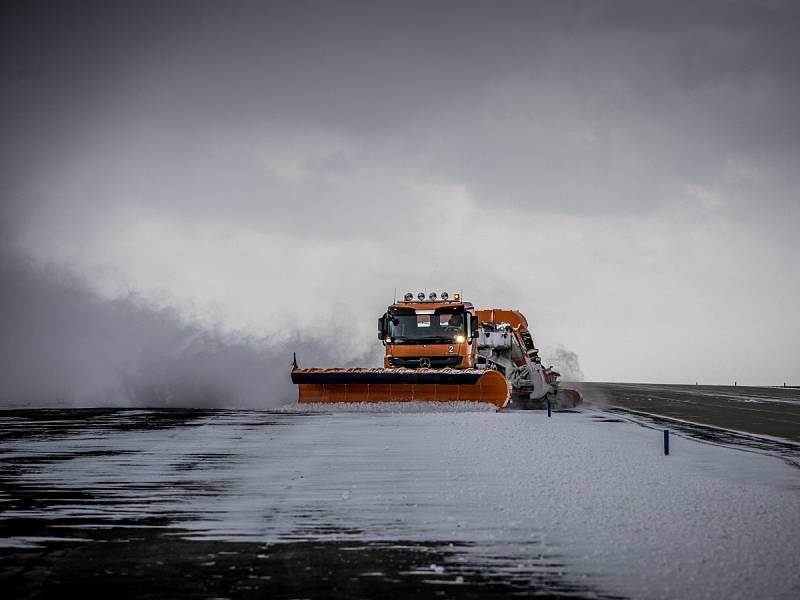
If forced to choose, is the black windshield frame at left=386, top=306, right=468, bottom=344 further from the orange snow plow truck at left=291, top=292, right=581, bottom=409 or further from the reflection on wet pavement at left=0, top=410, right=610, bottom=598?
the reflection on wet pavement at left=0, top=410, right=610, bottom=598

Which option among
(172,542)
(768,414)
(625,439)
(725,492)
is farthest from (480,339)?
(172,542)

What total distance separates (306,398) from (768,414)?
13293 mm

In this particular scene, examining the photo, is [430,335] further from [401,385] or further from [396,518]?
[396,518]

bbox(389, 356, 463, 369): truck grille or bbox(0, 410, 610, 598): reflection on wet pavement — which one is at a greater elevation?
bbox(389, 356, 463, 369): truck grille

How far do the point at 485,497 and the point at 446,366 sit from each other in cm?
1622

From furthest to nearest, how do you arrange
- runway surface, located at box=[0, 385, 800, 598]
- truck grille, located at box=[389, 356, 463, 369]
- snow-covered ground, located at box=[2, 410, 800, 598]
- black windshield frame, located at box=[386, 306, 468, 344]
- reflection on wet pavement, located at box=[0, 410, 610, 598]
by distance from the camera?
1. black windshield frame, located at box=[386, 306, 468, 344]
2. truck grille, located at box=[389, 356, 463, 369]
3. snow-covered ground, located at box=[2, 410, 800, 598]
4. runway surface, located at box=[0, 385, 800, 598]
5. reflection on wet pavement, located at box=[0, 410, 610, 598]

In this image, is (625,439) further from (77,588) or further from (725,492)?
(77,588)

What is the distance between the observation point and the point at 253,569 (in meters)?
6.10

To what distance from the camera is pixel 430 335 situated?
26.0 metres

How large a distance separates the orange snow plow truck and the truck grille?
3 cm

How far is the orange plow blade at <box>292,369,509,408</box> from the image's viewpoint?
76.9ft

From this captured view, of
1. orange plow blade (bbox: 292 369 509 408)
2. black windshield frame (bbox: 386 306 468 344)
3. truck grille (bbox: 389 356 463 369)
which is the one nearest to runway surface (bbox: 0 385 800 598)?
orange plow blade (bbox: 292 369 509 408)

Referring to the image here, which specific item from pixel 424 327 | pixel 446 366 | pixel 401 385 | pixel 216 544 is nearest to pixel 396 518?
pixel 216 544

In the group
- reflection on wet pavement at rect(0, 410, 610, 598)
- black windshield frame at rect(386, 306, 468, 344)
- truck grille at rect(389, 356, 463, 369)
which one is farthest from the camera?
black windshield frame at rect(386, 306, 468, 344)
